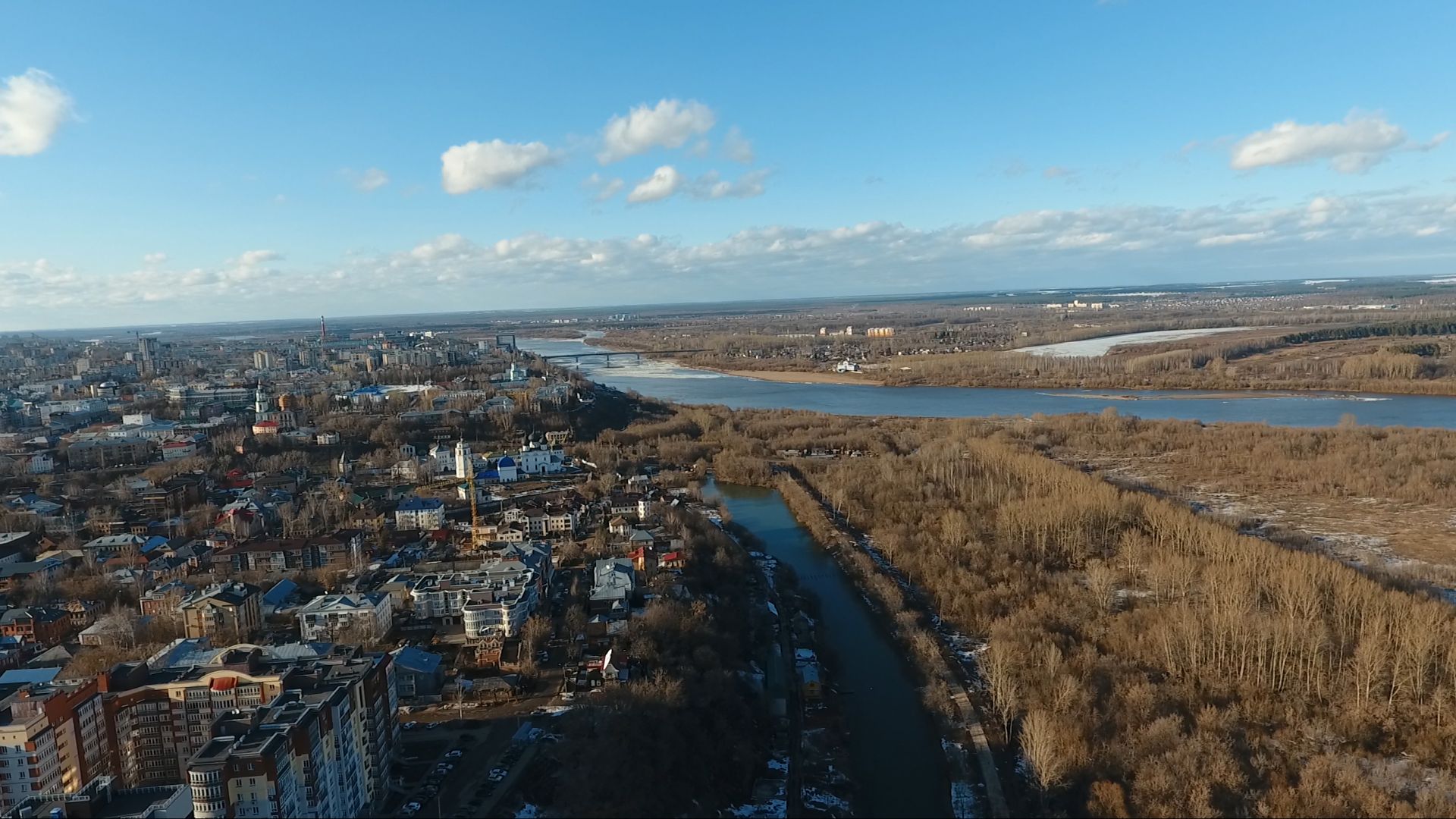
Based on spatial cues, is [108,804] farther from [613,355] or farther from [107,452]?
[613,355]

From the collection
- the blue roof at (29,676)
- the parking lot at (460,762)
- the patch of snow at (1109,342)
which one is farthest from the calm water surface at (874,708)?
the patch of snow at (1109,342)

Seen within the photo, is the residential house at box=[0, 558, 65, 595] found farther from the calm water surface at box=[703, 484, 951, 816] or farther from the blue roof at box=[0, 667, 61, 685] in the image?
the calm water surface at box=[703, 484, 951, 816]

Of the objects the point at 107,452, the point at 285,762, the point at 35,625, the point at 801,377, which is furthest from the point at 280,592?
the point at 801,377

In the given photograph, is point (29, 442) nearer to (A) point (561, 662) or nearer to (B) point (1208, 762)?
(A) point (561, 662)

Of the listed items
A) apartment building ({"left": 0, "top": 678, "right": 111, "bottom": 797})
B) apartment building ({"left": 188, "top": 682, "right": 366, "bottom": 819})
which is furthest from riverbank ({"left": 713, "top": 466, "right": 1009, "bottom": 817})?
apartment building ({"left": 0, "top": 678, "right": 111, "bottom": 797})

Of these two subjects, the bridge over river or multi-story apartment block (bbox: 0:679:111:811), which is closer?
multi-story apartment block (bbox: 0:679:111:811)

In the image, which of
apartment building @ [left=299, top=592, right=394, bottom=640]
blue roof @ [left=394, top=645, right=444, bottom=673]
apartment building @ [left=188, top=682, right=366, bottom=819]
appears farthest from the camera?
apartment building @ [left=299, top=592, right=394, bottom=640]
